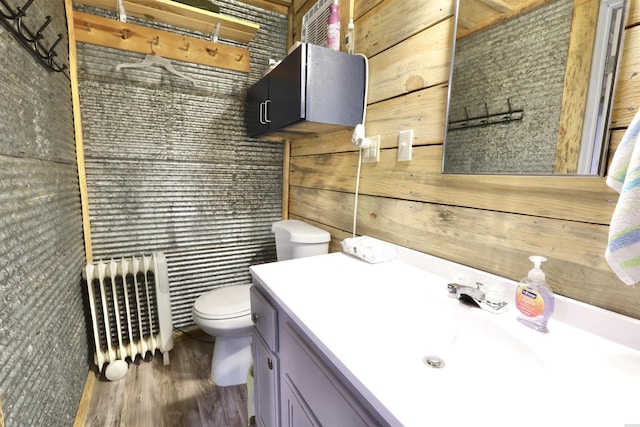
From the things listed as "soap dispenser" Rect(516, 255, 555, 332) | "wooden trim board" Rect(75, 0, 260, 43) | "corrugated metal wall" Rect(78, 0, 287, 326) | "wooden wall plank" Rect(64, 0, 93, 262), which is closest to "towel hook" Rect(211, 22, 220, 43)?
"wooden trim board" Rect(75, 0, 260, 43)

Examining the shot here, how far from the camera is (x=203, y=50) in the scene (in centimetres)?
179

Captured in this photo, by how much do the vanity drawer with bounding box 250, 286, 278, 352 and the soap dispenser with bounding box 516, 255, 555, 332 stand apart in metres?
0.64

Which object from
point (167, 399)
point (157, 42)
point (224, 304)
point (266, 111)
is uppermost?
point (157, 42)

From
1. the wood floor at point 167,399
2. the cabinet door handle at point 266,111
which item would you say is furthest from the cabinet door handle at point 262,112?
the wood floor at point 167,399

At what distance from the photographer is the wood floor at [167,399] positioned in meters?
1.41

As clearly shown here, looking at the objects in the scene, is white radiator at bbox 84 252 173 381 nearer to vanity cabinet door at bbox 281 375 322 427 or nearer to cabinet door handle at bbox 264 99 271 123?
cabinet door handle at bbox 264 99 271 123

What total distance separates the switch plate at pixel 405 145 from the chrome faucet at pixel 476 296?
19.8 inches

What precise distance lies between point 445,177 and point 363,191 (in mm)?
424

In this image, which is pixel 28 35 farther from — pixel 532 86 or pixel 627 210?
pixel 627 210

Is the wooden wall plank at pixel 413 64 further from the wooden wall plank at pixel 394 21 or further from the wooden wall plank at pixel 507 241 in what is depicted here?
the wooden wall plank at pixel 507 241

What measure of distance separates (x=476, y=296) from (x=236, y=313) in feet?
3.85

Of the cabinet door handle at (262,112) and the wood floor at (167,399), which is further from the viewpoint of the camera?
the cabinet door handle at (262,112)

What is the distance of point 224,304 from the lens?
5.18 feet

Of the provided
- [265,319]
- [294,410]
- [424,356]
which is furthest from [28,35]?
[424,356]
